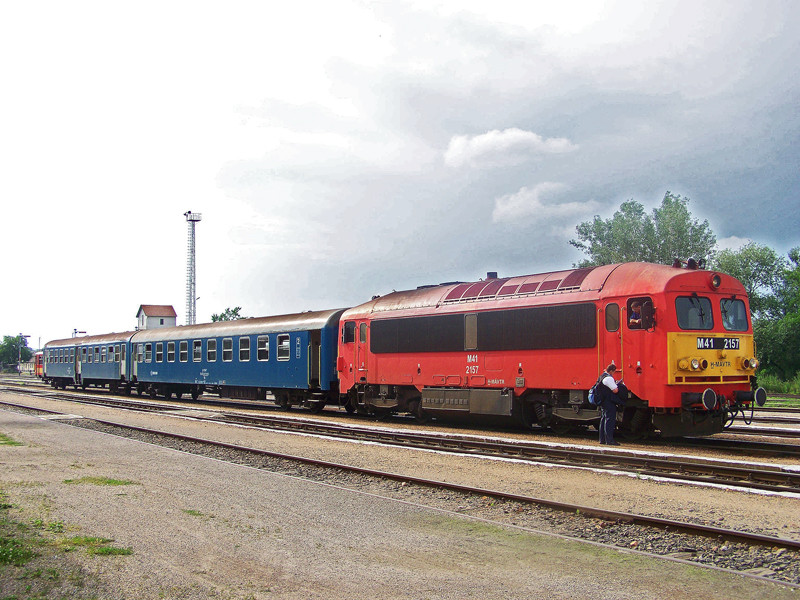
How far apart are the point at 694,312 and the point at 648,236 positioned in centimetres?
4263

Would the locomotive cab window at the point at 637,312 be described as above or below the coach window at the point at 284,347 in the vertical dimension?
above

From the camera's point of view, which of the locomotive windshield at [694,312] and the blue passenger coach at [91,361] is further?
the blue passenger coach at [91,361]

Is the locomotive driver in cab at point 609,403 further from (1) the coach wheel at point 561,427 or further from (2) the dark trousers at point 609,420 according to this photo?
(1) the coach wheel at point 561,427

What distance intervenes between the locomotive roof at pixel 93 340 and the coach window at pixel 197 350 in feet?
28.3

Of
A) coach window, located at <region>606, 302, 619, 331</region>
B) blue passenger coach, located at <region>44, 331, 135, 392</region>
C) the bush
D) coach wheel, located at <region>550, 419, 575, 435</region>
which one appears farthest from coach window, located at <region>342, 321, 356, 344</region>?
the bush

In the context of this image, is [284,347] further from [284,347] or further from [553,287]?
[553,287]

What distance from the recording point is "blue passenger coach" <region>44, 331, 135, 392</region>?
1535 inches

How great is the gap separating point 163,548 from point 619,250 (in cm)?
5235

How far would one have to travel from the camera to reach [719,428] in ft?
47.2

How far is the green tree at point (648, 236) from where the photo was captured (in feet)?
174

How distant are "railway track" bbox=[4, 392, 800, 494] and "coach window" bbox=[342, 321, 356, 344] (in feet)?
11.4

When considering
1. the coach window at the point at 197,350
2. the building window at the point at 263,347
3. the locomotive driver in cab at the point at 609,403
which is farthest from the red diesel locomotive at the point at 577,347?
the coach window at the point at 197,350

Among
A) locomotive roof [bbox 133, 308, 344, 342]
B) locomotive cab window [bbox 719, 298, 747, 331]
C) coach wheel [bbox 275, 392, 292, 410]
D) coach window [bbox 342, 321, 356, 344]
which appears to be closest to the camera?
locomotive cab window [bbox 719, 298, 747, 331]

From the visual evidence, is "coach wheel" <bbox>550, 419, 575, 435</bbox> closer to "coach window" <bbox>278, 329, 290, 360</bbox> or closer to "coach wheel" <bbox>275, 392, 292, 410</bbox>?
"coach window" <bbox>278, 329, 290, 360</bbox>
